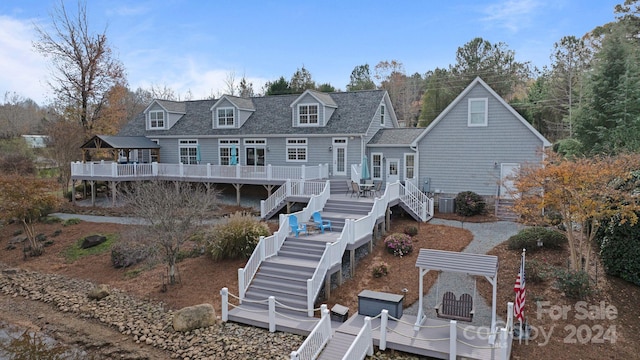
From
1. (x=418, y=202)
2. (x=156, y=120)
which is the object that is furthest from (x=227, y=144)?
(x=418, y=202)

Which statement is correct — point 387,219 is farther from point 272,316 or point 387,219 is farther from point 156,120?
point 156,120

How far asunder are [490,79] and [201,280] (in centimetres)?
4127

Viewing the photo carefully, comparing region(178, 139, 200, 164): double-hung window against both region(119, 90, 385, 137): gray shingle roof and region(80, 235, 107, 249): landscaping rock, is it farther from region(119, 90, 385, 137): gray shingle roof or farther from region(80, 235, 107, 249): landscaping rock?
region(80, 235, 107, 249): landscaping rock

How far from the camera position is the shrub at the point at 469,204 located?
19938 mm

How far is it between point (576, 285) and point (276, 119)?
19.5 metres

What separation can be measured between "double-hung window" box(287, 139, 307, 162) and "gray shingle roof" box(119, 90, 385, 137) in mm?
598

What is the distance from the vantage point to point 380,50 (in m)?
51.8

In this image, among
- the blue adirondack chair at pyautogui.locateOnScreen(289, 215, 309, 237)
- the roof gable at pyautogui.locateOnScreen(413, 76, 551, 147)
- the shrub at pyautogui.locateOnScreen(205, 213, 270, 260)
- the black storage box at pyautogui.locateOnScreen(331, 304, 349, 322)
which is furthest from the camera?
the roof gable at pyautogui.locateOnScreen(413, 76, 551, 147)

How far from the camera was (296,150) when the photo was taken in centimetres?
2505

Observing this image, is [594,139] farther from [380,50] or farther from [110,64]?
[110,64]

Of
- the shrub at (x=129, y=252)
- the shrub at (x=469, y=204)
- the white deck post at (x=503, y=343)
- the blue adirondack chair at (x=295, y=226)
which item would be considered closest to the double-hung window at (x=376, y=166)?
the shrub at (x=469, y=204)

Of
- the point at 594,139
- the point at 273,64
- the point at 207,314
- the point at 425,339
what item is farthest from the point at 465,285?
the point at 273,64

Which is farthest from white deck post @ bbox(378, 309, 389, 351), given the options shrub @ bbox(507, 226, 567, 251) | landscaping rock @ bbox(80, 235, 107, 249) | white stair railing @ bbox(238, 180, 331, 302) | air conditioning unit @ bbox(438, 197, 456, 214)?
landscaping rock @ bbox(80, 235, 107, 249)

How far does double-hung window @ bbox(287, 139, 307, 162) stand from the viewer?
81.4ft
